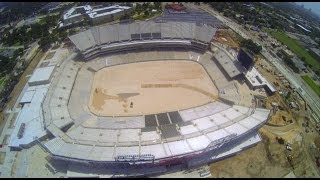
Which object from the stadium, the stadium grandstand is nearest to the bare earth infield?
the stadium

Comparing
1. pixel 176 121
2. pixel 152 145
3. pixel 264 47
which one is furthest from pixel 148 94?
pixel 264 47

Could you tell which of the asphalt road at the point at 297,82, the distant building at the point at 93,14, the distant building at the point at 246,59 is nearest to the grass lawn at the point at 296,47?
the asphalt road at the point at 297,82

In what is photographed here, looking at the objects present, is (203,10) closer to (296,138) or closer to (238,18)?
(238,18)

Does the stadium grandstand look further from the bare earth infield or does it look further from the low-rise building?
the low-rise building

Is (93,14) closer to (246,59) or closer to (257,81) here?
(246,59)

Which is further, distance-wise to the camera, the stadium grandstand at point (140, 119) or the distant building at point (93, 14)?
the distant building at point (93, 14)

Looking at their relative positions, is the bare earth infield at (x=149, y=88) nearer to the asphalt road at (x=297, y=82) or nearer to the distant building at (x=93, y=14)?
the asphalt road at (x=297, y=82)
